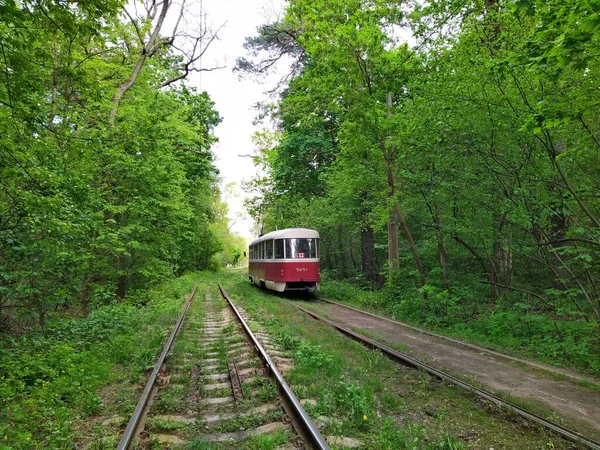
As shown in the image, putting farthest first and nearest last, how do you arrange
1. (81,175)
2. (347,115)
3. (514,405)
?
(347,115) → (81,175) → (514,405)

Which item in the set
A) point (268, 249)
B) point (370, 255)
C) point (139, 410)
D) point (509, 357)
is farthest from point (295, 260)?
point (139, 410)

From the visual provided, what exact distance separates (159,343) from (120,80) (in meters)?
9.91

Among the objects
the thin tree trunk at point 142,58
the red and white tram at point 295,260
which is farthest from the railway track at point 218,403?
the red and white tram at point 295,260

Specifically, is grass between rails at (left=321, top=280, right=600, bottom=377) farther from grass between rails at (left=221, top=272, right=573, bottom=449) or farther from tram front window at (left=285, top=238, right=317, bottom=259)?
tram front window at (left=285, top=238, right=317, bottom=259)

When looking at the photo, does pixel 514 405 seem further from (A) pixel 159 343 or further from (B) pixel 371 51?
(B) pixel 371 51

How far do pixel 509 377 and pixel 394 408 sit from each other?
2422 mm

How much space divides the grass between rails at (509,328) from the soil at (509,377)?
78cm

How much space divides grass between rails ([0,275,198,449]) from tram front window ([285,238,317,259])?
7.83m

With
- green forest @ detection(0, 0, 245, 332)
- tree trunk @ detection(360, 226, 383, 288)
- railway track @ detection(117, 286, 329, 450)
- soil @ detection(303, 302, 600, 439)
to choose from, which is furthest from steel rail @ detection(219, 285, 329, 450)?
tree trunk @ detection(360, 226, 383, 288)

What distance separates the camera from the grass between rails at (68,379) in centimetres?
Answer: 409

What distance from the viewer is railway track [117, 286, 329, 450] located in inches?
150

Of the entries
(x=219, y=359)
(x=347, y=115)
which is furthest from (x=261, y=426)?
(x=347, y=115)

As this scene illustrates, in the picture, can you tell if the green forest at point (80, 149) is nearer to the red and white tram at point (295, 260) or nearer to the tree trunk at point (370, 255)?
the red and white tram at point (295, 260)

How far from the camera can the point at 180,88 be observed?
18.5 metres
